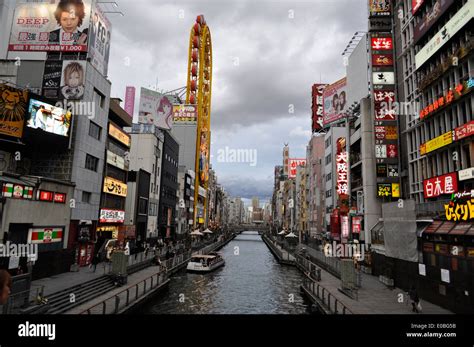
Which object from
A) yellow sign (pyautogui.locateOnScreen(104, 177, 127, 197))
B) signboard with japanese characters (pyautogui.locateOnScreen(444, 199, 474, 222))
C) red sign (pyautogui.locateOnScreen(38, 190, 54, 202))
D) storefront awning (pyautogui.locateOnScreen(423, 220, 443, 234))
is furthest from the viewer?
yellow sign (pyautogui.locateOnScreen(104, 177, 127, 197))

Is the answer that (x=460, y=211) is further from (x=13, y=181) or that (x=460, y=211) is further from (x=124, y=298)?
(x=13, y=181)

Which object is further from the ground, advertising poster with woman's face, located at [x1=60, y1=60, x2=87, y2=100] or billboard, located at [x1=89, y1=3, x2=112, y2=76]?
billboard, located at [x1=89, y1=3, x2=112, y2=76]

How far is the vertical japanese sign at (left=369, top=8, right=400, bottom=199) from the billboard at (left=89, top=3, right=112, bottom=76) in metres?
34.4

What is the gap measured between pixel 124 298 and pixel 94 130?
21.3 meters

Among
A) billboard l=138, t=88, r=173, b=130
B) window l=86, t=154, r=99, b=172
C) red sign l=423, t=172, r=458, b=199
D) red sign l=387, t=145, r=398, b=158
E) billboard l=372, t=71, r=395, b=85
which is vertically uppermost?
billboard l=138, t=88, r=173, b=130

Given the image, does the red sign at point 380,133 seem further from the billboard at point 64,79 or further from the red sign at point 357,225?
the billboard at point 64,79

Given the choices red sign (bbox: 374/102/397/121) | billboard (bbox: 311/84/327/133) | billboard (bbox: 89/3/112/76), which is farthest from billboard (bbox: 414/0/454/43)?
billboard (bbox: 311/84/327/133)

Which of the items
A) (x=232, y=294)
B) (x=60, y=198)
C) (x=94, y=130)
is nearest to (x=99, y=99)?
(x=94, y=130)

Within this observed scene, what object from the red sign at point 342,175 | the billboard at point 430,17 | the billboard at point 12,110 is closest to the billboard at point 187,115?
the red sign at point 342,175

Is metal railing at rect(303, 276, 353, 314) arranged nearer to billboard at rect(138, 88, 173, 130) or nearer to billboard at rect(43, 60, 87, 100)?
billboard at rect(43, 60, 87, 100)

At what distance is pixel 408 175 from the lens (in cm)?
3866

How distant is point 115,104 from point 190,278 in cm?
2731

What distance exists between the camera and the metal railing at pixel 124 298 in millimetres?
Result: 18500

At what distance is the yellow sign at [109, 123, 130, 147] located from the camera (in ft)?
138
